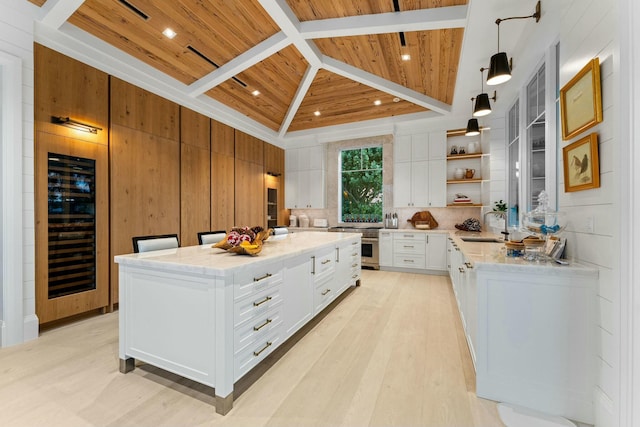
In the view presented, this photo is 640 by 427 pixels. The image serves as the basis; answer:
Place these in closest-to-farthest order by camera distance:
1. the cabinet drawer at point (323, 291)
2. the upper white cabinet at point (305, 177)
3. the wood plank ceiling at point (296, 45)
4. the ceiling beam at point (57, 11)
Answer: the ceiling beam at point (57, 11)
the cabinet drawer at point (323, 291)
the wood plank ceiling at point (296, 45)
the upper white cabinet at point (305, 177)

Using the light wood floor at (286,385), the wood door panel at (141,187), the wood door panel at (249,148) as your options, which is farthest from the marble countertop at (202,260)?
the wood door panel at (249,148)

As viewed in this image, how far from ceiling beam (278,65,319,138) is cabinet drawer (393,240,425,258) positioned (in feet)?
10.8

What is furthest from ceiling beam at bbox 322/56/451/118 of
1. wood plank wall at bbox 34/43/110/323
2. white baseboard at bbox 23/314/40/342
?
white baseboard at bbox 23/314/40/342

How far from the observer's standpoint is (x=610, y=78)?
143 cm

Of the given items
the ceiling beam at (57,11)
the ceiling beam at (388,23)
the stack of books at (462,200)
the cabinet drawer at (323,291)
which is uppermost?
the ceiling beam at (388,23)

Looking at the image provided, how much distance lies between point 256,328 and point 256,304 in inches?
6.5

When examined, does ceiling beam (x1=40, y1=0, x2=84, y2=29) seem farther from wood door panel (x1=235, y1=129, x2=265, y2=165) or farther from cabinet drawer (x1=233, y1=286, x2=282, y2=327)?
cabinet drawer (x1=233, y1=286, x2=282, y2=327)

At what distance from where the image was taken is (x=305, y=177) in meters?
6.65

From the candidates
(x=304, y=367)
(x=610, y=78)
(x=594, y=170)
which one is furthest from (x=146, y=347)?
(x=610, y=78)

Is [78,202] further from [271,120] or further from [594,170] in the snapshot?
[594,170]

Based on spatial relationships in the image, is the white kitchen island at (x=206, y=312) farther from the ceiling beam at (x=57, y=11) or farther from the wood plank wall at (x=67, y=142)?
the ceiling beam at (x=57, y=11)

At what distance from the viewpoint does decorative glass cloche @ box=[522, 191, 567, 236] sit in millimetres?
1888

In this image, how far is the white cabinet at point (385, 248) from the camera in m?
5.42

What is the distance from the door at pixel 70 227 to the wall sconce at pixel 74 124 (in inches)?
5.5
